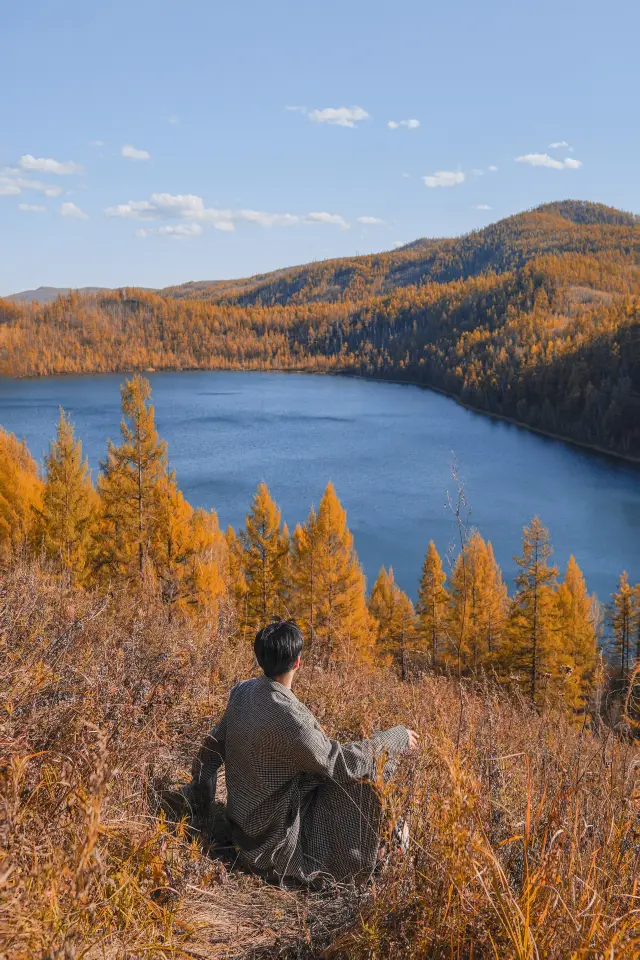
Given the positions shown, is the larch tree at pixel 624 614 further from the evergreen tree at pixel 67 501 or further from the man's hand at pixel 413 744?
the man's hand at pixel 413 744

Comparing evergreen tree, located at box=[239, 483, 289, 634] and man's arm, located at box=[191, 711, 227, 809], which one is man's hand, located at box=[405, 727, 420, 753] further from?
evergreen tree, located at box=[239, 483, 289, 634]

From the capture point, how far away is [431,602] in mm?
22469

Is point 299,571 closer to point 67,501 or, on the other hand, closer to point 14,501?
point 67,501

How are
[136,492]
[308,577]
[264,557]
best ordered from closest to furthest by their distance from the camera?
1. [136,492]
2. [308,577]
3. [264,557]

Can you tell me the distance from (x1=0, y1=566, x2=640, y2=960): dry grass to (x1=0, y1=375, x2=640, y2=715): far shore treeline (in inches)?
442

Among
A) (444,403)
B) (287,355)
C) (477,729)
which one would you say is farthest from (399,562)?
(287,355)

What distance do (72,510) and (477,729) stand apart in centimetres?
1594

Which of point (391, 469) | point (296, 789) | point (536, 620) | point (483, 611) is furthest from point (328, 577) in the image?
point (391, 469)

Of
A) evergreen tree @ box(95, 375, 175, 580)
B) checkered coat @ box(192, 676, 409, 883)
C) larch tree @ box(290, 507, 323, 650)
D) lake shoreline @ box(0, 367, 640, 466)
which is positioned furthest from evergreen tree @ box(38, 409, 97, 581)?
lake shoreline @ box(0, 367, 640, 466)

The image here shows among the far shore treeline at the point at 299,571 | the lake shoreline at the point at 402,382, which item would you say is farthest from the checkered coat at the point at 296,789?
the lake shoreline at the point at 402,382

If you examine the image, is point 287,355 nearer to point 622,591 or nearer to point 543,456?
point 543,456

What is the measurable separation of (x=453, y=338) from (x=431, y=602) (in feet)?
332

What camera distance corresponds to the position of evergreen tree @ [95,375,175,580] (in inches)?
631

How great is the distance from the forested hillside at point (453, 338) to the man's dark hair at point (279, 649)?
5630 cm
